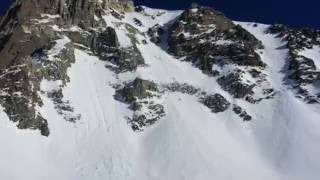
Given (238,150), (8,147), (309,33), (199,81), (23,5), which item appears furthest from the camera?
(309,33)

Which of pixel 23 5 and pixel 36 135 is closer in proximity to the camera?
pixel 36 135

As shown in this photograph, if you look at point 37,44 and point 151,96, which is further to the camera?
point 37,44

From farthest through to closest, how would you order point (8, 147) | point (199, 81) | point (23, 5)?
1. point (23, 5)
2. point (199, 81)
3. point (8, 147)

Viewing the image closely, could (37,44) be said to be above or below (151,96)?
above

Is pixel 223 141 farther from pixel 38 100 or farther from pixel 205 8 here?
pixel 205 8

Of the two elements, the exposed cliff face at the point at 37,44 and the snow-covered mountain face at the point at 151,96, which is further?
the exposed cliff face at the point at 37,44

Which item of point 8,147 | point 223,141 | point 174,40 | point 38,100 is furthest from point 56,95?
point 174,40

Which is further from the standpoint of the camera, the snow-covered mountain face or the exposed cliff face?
the exposed cliff face

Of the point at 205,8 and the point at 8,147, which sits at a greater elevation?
the point at 205,8
